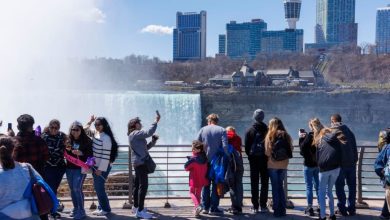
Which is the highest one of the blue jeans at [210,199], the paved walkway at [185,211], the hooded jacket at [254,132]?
the hooded jacket at [254,132]

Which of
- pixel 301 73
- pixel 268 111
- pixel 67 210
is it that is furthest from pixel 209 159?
pixel 301 73

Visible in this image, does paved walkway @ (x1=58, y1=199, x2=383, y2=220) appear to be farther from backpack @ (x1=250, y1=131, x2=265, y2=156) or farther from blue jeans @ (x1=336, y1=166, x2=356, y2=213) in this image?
backpack @ (x1=250, y1=131, x2=265, y2=156)

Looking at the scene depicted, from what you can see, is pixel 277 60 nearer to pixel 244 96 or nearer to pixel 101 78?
pixel 101 78

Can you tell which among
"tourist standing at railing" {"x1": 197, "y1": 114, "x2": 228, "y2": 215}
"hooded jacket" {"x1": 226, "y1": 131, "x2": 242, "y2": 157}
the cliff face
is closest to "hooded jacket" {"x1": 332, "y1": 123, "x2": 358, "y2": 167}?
"hooded jacket" {"x1": 226, "y1": 131, "x2": 242, "y2": 157}

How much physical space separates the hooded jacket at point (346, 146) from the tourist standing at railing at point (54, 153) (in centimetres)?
437

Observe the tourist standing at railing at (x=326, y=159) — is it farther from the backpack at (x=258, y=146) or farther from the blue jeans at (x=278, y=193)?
the backpack at (x=258, y=146)

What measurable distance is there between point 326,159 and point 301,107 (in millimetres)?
60928

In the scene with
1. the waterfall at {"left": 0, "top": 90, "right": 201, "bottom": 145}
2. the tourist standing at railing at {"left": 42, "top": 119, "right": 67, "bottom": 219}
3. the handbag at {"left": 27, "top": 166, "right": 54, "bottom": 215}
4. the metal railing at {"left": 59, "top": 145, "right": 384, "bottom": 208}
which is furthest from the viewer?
the waterfall at {"left": 0, "top": 90, "right": 201, "bottom": 145}

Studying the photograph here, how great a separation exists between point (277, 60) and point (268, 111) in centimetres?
8056

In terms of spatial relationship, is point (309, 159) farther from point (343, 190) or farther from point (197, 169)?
point (197, 169)

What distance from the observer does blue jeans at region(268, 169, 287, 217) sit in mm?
7551

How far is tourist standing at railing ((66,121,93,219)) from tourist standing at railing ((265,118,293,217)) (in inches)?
115

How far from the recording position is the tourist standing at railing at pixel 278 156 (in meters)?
7.44

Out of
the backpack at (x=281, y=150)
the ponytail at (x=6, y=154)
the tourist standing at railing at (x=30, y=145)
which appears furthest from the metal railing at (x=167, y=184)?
the ponytail at (x=6, y=154)
